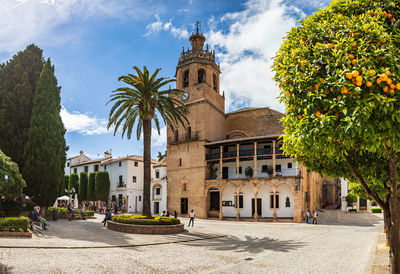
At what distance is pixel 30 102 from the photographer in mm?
25906

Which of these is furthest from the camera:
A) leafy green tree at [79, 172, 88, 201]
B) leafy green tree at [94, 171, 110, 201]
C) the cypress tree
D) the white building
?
leafy green tree at [79, 172, 88, 201]

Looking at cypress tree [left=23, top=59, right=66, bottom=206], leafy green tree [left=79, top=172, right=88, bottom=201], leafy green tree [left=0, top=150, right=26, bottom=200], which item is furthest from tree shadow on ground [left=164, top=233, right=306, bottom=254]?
leafy green tree [left=79, top=172, right=88, bottom=201]

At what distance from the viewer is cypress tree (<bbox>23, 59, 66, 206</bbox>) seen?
24.0 metres

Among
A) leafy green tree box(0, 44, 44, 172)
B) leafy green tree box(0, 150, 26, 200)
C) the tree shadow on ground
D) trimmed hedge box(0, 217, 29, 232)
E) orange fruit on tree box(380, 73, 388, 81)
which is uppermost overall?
leafy green tree box(0, 44, 44, 172)

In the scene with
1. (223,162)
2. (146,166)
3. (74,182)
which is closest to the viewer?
(146,166)

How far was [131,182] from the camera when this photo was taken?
155 ft

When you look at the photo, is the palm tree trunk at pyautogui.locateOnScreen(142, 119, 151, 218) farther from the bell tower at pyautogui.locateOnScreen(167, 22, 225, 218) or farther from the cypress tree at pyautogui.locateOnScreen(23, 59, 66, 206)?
the bell tower at pyautogui.locateOnScreen(167, 22, 225, 218)

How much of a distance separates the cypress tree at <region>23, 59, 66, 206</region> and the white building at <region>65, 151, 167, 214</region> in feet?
63.3

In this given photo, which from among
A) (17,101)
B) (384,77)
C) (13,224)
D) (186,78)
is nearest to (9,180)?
(13,224)

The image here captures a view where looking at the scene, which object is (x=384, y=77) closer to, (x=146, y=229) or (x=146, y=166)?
(x=146, y=229)

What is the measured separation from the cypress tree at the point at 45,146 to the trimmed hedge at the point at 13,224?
10.7m

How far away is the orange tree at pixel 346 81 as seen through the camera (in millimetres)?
4988

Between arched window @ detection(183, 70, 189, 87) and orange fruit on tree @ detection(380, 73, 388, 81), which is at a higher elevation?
arched window @ detection(183, 70, 189, 87)

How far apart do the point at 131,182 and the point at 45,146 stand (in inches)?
935
